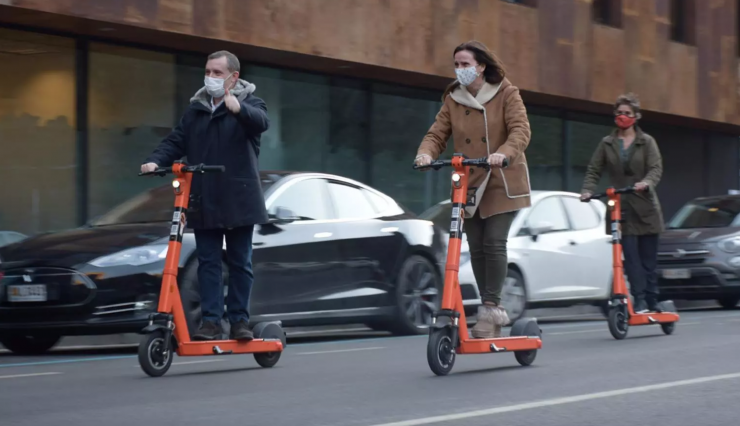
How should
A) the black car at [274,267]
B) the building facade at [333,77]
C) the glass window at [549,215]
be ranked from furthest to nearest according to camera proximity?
the building facade at [333,77], the glass window at [549,215], the black car at [274,267]

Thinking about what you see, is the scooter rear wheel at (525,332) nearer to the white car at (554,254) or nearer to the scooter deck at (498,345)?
the scooter deck at (498,345)

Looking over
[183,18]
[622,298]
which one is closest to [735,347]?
[622,298]

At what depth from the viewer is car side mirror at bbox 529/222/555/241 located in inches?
567

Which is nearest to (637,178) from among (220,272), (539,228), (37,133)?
(539,228)

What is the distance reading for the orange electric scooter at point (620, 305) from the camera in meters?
10.9

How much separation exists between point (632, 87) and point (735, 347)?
15656mm

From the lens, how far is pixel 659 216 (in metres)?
11.5

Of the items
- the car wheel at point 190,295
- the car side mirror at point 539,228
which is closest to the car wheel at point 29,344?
the car wheel at point 190,295

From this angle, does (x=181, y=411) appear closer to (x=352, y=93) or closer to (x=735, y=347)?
(x=735, y=347)

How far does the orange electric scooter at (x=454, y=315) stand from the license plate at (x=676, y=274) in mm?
9768

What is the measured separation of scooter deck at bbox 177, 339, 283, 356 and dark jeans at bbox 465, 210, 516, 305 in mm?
1325

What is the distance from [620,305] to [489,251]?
10.9 ft

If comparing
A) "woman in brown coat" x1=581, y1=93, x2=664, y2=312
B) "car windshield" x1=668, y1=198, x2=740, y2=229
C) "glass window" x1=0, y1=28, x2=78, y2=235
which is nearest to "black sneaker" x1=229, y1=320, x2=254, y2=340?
"woman in brown coat" x1=581, y1=93, x2=664, y2=312

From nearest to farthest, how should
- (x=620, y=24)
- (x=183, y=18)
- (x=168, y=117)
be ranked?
(x=183, y=18)
(x=168, y=117)
(x=620, y=24)
